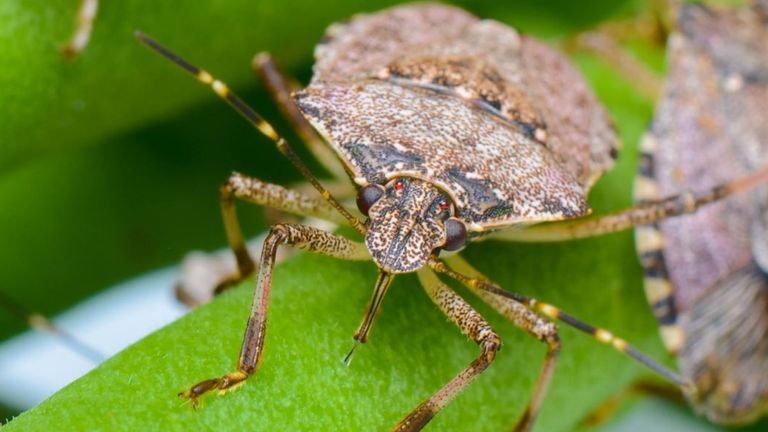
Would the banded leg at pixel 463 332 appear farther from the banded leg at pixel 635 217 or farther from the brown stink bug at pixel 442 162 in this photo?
the banded leg at pixel 635 217

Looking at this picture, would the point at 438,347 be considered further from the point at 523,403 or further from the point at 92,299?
the point at 92,299

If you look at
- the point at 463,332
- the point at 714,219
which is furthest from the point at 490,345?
the point at 714,219

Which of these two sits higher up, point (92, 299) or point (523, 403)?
point (92, 299)

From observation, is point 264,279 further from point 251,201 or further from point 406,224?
point 251,201

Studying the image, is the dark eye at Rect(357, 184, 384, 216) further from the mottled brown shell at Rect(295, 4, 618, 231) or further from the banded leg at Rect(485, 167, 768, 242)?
the banded leg at Rect(485, 167, 768, 242)

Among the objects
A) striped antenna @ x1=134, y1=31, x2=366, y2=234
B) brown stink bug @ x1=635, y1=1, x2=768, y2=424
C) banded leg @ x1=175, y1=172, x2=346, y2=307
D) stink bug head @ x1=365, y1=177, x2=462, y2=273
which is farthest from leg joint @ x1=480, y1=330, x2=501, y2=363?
brown stink bug @ x1=635, y1=1, x2=768, y2=424

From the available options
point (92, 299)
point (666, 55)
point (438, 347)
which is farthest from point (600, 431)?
point (92, 299)
